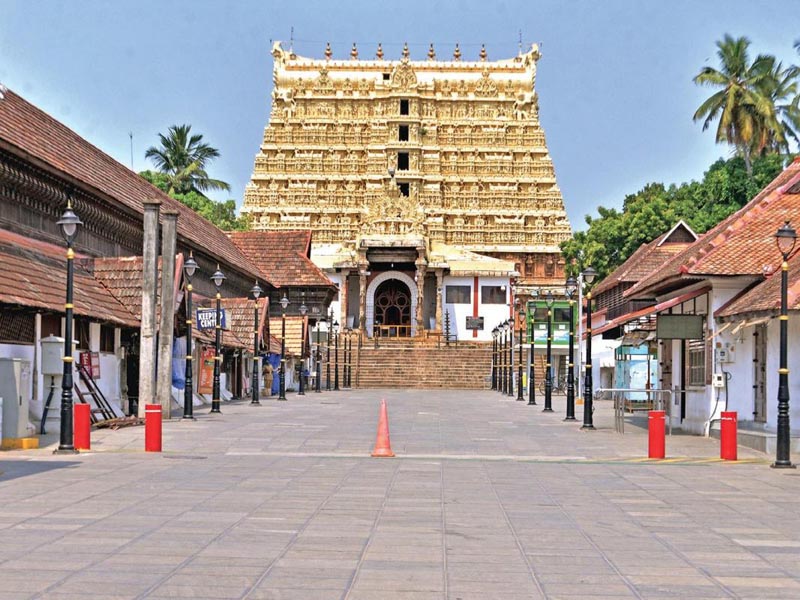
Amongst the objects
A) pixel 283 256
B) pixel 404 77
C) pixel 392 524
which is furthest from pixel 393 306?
pixel 392 524

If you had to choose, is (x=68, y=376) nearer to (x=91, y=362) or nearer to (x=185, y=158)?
(x=91, y=362)

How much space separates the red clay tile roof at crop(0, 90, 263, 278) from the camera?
26.0m

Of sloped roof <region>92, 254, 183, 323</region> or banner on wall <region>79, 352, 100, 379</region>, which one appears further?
sloped roof <region>92, 254, 183, 323</region>

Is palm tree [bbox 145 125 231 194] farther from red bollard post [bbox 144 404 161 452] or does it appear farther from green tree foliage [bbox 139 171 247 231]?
red bollard post [bbox 144 404 161 452]

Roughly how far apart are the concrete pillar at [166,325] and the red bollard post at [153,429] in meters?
8.02

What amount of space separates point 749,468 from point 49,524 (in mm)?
11093

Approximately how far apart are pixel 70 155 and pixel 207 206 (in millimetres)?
55997

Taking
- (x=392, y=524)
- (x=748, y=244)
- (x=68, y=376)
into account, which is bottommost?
(x=392, y=524)

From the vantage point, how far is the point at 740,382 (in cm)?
2286

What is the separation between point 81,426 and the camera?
61.4ft

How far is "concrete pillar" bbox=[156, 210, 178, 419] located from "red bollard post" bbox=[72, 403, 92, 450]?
798 cm

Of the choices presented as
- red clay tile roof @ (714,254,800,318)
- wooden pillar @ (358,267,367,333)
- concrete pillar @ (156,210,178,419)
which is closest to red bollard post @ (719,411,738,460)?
red clay tile roof @ (714,254,800,318)

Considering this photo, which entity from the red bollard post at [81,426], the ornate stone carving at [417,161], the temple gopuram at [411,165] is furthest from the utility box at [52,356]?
the ornate stone carving at [417,161]

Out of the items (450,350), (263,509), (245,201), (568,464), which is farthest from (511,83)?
(263,509)
